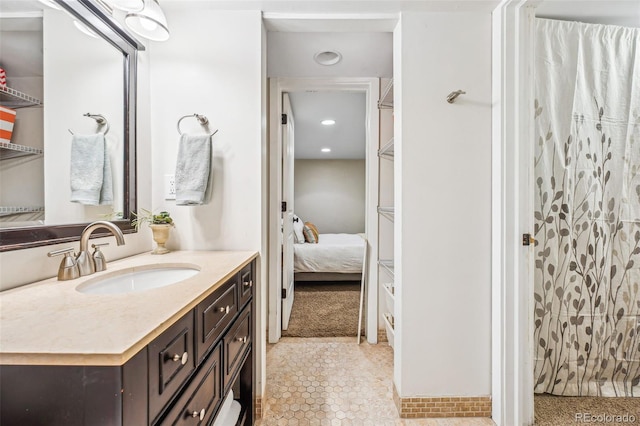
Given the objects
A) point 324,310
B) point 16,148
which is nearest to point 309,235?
point 324,310

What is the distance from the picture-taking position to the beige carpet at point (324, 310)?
2.24 metres

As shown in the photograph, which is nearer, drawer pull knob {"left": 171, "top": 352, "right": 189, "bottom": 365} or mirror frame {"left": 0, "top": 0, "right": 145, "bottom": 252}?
drawer pull knob {"left": 171, "top": 352, "right": 189, "bottom": 365}

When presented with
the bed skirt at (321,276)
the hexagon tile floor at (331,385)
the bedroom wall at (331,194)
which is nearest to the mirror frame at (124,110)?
the hexagon tile floor at (331,385)

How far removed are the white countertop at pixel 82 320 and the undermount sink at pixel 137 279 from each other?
0.14ft

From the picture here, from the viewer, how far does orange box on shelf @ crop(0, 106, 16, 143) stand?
2.55 feet

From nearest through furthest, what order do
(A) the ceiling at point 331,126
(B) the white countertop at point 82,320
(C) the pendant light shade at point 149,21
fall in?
1. (B) the white countertop at point 82,320
2. (C) the pendant light shade at point 149,21
3. (A) the ceiling at point 331,126

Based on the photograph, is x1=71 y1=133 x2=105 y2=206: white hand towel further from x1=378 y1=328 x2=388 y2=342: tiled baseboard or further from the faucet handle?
x1=378 y1=328 x2=388 y2=342: tiled baseboard

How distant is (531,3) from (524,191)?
0.91 meters

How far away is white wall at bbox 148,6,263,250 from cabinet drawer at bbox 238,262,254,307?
18 centimetres

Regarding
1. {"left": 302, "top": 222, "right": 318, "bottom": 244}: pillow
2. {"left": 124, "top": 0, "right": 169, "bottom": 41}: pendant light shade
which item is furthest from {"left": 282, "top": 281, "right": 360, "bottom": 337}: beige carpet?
{"left": 124, "top": 0, "right": 169, "bottom": 41}: pendant light shade

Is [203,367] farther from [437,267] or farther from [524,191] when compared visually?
[524,191]

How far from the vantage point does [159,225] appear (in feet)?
4.19

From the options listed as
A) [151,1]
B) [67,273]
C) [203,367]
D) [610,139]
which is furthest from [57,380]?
[610,139]

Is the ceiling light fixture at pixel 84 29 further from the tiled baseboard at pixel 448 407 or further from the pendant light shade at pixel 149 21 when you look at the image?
the tiled baseboard at pixel 448 407
